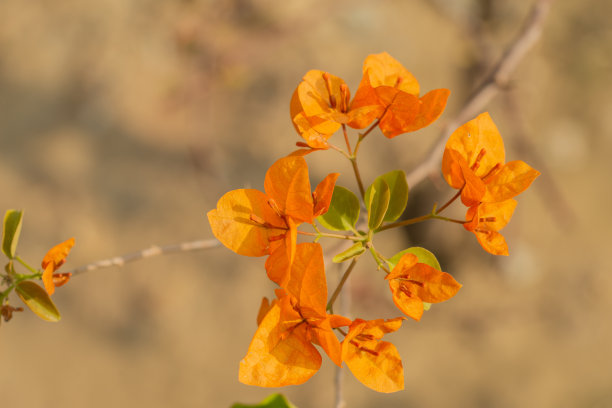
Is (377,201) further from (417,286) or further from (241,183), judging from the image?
(241,183)

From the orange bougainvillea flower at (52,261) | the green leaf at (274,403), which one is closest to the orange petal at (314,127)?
the orange bougainvillea flower at (52,261)

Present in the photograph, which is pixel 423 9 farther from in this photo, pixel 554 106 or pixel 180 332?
pixel 180 332

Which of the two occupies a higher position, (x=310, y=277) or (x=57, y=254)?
(x=57, y=254)

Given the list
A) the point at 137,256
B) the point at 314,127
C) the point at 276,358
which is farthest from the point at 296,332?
the point at 137,256

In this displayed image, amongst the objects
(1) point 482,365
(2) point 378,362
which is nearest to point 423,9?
(1) point 482,365

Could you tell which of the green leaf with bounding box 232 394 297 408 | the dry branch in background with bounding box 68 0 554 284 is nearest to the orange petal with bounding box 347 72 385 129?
the dry branch in background with bounding box 68 0 554 284

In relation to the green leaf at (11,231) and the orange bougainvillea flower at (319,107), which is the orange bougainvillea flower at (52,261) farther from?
the orange bougainvillea flower at (319,107)

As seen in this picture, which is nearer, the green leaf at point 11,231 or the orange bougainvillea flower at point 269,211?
the orange bougainvillea flower at point 269,211
